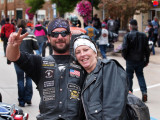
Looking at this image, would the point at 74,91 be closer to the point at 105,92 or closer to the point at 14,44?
the point at 105,92

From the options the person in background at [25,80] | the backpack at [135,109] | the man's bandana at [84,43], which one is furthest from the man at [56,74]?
the person in background at [25,80]

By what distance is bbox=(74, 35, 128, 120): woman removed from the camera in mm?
2777

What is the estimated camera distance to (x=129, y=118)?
2887 millimetres

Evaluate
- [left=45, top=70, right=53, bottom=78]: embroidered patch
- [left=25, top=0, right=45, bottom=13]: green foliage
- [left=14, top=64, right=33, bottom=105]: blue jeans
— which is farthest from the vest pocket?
[left=25, top=0, right=45, bottom=13]: green foliage

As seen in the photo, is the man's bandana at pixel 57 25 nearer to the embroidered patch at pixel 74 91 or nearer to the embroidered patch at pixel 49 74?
the embroidered patch at pixel 49 74

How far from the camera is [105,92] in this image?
2.83 metres

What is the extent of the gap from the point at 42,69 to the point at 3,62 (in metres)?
11.9

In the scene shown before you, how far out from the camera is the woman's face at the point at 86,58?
3.10 m

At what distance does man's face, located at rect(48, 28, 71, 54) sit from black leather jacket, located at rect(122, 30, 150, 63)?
485cm

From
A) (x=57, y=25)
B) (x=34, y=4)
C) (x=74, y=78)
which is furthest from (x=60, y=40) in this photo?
(x=34, y=4)

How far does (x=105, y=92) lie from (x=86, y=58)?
41 cm

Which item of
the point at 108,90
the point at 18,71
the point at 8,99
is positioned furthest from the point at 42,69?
the point at 8,99

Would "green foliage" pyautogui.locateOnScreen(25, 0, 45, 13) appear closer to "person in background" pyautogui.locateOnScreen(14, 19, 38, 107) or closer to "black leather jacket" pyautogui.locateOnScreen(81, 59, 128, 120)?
"person in background" pyautogui.locateOnScreen(14, 19, 38, 107)

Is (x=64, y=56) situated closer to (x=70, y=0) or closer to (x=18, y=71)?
(x=18, y=71)
